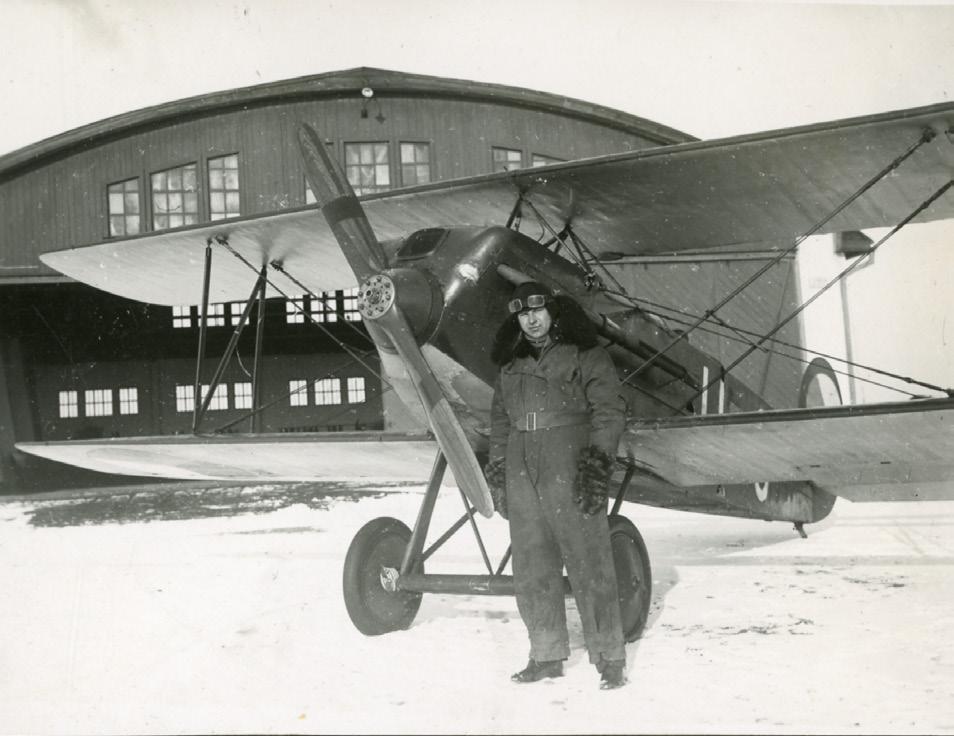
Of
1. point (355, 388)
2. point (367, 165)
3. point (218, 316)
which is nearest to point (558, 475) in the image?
point (367, 165)

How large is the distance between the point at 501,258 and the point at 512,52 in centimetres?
277

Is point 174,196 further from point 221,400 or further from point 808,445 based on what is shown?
point 808,445

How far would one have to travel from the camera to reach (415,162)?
589 inches

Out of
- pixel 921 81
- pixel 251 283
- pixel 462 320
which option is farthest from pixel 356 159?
pixel 462 320

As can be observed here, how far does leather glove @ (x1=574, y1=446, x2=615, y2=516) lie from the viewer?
3.97 metres

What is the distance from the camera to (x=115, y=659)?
4.97 metres

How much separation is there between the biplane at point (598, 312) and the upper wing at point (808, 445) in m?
0.02

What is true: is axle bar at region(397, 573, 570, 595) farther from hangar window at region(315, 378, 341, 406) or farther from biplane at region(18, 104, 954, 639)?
hangar window at region(315, 378, 341, 406)

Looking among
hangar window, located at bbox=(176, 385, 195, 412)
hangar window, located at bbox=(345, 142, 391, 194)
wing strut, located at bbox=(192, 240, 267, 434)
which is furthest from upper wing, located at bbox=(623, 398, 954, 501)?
hangar window, located at bbox=(176, 385, 195, 412)

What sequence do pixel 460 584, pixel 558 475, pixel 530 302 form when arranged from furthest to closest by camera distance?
pixel 460 584 < pixel 530 302 < pixel 558 475

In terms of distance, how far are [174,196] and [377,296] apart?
12186mm

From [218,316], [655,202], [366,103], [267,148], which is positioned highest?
[366,103]

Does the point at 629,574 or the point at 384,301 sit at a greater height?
the point at 384,301

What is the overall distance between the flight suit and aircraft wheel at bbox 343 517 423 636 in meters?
1.28
